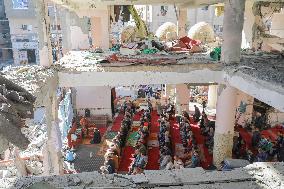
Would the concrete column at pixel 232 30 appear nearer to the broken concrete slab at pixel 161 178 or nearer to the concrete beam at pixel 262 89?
the concrete beam at pixel 262 89

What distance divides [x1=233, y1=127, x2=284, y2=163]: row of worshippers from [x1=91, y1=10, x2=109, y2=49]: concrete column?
30.5ft

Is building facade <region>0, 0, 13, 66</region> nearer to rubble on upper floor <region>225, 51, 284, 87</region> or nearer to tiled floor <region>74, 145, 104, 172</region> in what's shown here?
tiled floor <region>74, 145, 104, 172</region>

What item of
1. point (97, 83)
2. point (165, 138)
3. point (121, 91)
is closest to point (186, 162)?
point (165, 138)

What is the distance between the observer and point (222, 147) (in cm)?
1292

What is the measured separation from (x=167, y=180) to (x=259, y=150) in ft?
29.8

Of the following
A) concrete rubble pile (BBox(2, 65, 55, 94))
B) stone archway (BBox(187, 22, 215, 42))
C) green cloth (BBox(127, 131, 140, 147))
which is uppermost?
stone archway (BBox(187, 22, 215, 42))

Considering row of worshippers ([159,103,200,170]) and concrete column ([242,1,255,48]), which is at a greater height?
concrete column ([242,1,255,48])

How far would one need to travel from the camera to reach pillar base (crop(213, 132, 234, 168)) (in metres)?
12.8

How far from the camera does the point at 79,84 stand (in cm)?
1162

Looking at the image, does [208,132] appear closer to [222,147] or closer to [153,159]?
[222,147]

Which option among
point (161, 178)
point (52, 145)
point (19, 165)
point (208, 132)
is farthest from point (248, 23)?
point (161, 178)

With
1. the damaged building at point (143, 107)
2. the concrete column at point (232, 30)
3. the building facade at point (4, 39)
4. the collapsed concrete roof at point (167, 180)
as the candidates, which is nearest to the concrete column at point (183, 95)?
the damaged building at point (143, 107)

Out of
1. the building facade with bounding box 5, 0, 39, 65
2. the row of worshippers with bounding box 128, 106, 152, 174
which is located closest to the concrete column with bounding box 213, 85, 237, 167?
the row of worshippers with bounding box 128, 106, 152, 174

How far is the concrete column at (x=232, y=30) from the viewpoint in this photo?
11.4 meters
